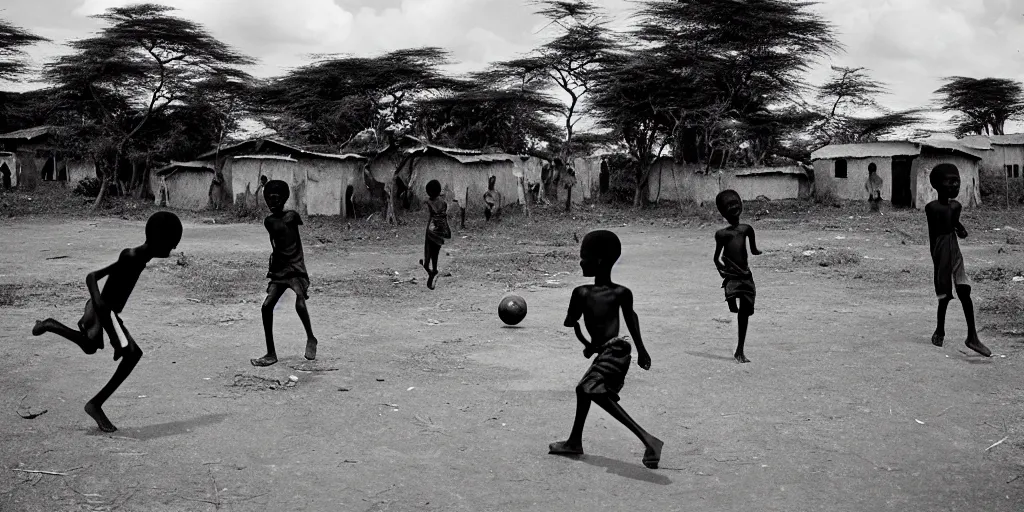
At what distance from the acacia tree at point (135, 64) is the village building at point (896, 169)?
2259cm

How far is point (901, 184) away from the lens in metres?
30.2

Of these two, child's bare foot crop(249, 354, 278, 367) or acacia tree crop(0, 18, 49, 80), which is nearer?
child's bare foot crop(249, 354, 278, 367)

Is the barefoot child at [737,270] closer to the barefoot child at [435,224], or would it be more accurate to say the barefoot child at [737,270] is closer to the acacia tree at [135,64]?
the barefoot child at [435,224]

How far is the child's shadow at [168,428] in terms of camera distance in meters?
5.30

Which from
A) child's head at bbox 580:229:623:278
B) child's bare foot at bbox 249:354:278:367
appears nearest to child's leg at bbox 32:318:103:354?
child's bare foot at bbox 249:354:278:367

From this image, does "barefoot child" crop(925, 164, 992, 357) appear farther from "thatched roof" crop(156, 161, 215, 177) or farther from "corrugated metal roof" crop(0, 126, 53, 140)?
"corrugated metal roof" crop(0, 126, 53, 140)

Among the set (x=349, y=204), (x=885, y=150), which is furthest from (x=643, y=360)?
(x=885, y=150)

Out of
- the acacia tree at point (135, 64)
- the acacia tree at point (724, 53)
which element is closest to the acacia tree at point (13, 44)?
the acacia tree at point (135, 64)

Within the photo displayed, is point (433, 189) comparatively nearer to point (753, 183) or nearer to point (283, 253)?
point (283, 253)

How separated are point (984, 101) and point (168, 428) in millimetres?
44116

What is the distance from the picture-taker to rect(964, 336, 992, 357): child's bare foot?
25.1 ft

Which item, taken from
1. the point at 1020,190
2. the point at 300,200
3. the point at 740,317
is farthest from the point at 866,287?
the point at 1020,190

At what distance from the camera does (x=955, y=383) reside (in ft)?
22.3

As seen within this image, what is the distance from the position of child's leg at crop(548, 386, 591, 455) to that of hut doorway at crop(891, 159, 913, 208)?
2756 cm
